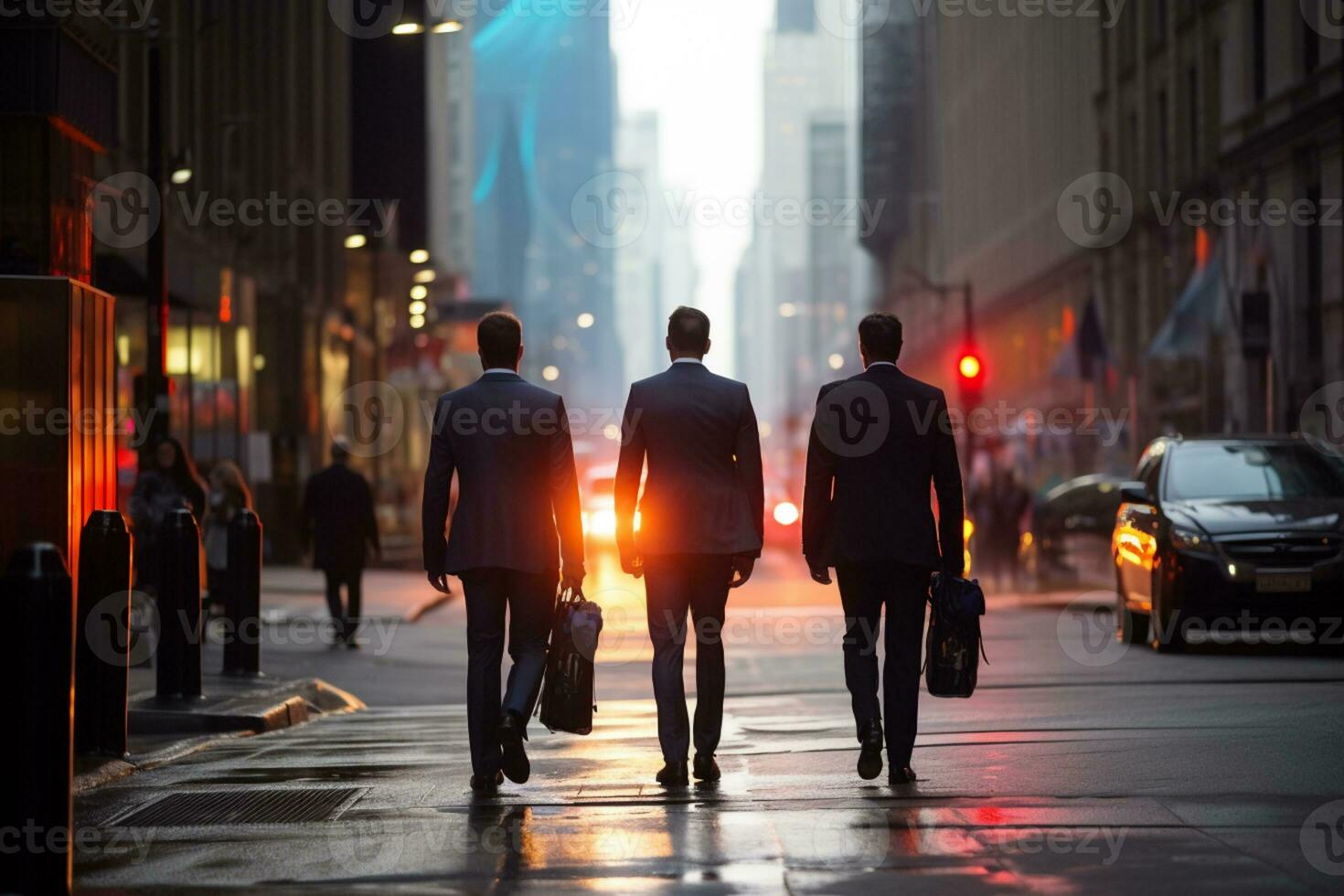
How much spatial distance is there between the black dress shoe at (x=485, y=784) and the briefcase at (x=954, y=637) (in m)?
1.83

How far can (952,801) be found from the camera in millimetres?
7688

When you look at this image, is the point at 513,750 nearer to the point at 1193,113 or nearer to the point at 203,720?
the point at 203,720

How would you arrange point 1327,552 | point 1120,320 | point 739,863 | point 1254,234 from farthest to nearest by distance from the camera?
point 1120,320, point 1254,234, point 1327,552, point 739,863

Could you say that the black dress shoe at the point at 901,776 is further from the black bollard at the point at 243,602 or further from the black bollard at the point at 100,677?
the black bollard at the point at 243,602

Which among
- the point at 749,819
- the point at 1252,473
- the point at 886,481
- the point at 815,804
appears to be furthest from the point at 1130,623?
the point at 749,819

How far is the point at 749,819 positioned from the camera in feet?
24.1

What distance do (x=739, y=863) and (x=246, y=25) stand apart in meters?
36.2

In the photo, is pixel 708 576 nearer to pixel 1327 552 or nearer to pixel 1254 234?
pixel 1327 552

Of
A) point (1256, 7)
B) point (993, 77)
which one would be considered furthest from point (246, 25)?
point (993, 77)

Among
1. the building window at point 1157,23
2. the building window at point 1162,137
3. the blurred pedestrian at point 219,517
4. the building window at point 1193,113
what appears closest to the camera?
the blurred pedestrian at point 219,517

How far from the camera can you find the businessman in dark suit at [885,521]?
8359 millimetres

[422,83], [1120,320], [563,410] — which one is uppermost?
[422,83]

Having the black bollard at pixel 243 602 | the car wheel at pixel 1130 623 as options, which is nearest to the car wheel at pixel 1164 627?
the car wheel at pixel 1130 623

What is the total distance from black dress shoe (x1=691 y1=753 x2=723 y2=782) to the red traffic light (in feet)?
81.2
